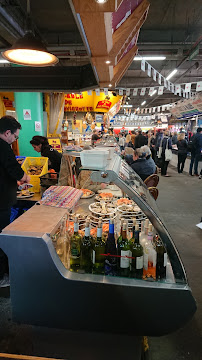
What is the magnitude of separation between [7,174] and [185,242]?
10.9 feet

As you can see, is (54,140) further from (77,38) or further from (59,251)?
(59,251)

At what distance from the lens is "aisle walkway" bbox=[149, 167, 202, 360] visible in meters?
2.11

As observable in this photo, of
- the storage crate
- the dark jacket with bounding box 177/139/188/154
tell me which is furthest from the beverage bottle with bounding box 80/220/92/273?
the dark jacket with bounding box 177/139/188/154

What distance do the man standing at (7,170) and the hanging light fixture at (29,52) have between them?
0.84 metres

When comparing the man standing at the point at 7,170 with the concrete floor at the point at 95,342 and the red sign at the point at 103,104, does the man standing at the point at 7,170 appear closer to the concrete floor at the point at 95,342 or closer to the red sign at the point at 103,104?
the concrete floor at the point at 95,342

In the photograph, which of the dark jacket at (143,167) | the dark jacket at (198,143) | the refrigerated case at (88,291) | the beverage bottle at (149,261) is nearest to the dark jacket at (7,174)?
the refrigerated case at (88,291)

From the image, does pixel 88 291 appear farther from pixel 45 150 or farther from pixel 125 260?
pixel 45 150

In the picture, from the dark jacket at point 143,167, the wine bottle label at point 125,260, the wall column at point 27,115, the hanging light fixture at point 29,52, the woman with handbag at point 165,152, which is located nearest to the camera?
the wine bottle label at point 125,260

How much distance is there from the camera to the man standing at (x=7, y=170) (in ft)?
8.41

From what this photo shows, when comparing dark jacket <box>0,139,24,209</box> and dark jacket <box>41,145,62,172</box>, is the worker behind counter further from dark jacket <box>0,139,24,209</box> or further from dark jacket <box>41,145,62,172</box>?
dark jacket <box>0,139,24,209</box>

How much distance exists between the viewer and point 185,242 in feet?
13.8

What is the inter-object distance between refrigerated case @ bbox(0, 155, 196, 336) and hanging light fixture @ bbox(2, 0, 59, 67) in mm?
2038

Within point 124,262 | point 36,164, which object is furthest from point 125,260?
point 36,164

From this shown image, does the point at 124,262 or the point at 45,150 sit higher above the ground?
the point at 45,150
